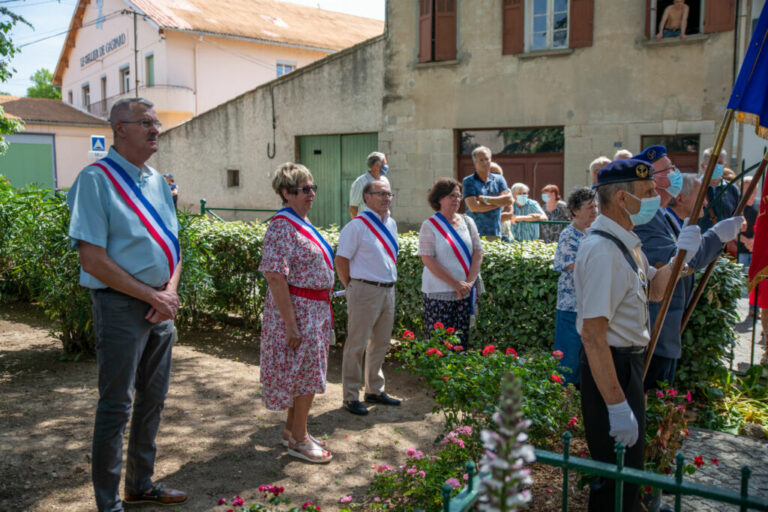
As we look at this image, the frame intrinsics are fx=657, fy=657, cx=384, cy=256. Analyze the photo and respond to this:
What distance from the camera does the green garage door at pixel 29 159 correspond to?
3262 centimetres

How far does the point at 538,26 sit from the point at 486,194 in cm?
864

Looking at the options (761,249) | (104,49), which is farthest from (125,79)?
(761,249)

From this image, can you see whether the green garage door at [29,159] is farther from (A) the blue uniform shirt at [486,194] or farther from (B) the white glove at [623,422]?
(B) the white glove at [623,422]

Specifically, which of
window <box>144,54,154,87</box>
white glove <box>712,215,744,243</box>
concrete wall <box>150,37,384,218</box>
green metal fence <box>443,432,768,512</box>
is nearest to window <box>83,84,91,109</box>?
window <box>144,54,154,87</box>

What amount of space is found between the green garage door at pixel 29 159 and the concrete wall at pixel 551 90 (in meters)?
22.7

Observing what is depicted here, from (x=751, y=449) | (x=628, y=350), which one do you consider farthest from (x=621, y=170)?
(x=751, y=449)

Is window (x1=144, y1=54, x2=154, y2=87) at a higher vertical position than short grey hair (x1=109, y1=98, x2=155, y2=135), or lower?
higher

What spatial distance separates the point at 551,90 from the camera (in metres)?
14.5

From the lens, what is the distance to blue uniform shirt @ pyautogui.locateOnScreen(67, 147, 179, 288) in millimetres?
3270

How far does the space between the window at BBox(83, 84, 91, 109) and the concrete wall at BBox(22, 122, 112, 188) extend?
3.76 metres

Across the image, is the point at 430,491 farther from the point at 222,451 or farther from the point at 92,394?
the point at 92,394

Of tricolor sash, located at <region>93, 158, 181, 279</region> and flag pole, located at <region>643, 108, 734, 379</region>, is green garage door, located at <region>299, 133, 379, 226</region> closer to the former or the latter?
tricolor sash, located at <region>93, 158, 181, 279</region>

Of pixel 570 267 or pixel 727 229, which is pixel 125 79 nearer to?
pixel 570 267

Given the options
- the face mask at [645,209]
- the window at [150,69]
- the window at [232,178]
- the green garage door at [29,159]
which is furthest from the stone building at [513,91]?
the green garage door at [29,159]
